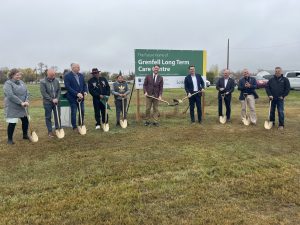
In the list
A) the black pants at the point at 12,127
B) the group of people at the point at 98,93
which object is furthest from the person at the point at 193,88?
the black pants at the point at 12,127

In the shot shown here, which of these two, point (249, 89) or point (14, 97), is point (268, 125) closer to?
point (249, 89)

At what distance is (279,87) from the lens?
33.6ft

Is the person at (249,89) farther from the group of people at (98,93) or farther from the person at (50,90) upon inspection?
the person at (50,90)

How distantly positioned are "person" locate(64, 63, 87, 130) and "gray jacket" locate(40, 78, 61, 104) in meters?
0.45

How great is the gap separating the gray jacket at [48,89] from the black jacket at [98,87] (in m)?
1.25

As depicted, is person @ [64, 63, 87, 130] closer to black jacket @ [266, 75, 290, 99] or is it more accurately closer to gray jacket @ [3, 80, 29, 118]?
gray jacket @ [3, 80, 29, 118]

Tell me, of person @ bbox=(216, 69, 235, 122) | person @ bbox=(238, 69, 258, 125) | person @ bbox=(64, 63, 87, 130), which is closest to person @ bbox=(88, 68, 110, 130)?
person @ bbox=(64, 63, 87, 130)

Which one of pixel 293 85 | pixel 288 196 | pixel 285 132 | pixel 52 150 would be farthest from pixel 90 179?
pixel 293 85

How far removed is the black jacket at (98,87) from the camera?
9772 mm

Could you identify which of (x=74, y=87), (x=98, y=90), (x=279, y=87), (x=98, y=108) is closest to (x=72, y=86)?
(x=74, y=87)

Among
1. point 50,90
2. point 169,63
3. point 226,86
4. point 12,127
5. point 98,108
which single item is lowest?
point 12,127

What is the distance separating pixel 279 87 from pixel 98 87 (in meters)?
5.51

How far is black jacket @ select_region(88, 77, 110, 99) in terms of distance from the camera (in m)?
9.77

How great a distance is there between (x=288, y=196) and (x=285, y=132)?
5.12 meters
